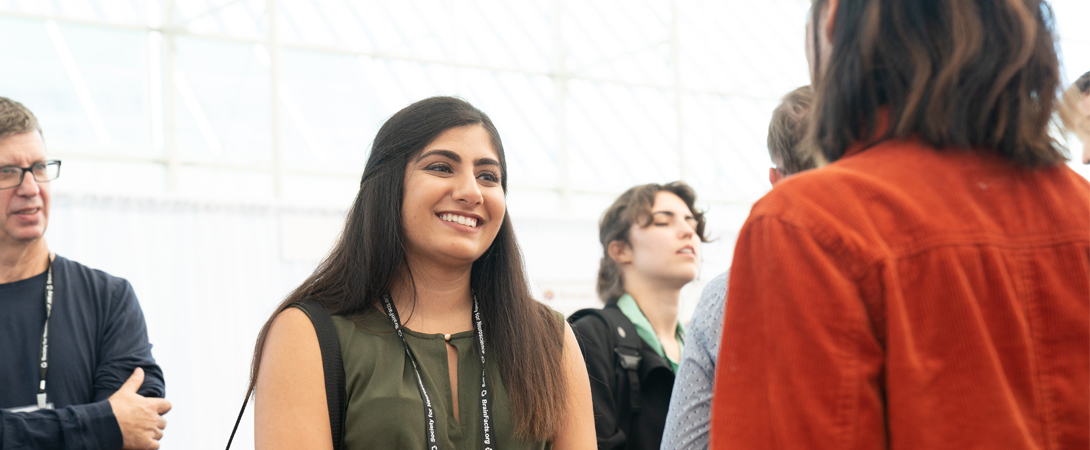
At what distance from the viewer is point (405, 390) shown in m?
1.78

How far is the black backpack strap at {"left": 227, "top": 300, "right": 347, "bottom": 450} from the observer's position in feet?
5.65

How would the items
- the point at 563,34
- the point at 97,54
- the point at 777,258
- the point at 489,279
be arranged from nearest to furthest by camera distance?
the point at 777,258
the point at 489,279
the point at 97,54
the point at 563,34

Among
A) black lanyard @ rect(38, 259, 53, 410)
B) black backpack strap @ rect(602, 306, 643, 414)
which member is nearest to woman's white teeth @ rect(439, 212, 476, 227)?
black backpack strap @ rect(602, 306, 643, 414)

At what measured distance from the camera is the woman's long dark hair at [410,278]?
1.91 meters

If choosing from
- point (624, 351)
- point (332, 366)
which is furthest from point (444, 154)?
point (624, 351)

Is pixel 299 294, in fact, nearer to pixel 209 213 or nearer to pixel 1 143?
pixel 1 143

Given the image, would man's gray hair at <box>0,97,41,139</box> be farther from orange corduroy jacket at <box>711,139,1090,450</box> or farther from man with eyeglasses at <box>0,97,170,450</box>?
orange corduroy jacket at <box>711,139,1090,450</box>

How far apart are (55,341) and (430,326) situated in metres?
1.21

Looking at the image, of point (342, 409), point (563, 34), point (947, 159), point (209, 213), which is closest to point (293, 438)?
point (342, 409)

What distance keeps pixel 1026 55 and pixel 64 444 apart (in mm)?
2349

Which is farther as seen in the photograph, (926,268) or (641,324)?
(641,324)

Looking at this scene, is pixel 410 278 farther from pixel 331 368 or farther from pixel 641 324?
pixel 641 324

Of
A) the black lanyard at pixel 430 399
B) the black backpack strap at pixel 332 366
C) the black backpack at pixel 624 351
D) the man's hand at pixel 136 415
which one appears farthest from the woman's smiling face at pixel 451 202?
the man's hand at pixel 136 415

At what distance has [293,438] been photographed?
65.4 inches
